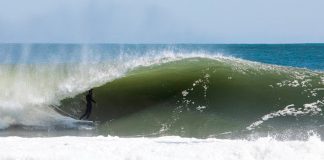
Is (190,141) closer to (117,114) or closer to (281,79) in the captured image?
(117,114)

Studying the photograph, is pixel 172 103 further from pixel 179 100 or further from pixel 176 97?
pixel 176 97

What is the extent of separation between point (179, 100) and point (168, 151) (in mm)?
6997

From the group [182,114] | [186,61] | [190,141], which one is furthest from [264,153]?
[186,61]

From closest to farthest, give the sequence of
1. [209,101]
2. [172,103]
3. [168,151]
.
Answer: [168,151] → [209,101] → [172,103]

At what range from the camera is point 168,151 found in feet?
30.2

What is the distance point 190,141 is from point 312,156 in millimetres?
2195

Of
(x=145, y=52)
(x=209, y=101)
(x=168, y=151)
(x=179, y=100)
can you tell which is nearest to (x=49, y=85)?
(x=179, y=100)

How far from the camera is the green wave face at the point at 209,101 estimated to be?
14.2 metres

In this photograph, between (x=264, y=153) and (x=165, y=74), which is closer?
(x=264, y=153)

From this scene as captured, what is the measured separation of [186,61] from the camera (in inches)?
833

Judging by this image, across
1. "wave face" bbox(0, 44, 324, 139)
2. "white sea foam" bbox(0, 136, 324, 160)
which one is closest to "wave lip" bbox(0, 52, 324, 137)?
"wave face" bbox(0, 44, 324, 139)

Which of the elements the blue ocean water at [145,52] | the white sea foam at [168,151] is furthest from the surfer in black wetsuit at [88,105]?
the blue ocean water at [145,52]

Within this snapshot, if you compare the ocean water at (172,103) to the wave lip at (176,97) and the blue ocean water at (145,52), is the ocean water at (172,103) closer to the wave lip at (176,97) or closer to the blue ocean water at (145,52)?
the wave lip at (176,97)

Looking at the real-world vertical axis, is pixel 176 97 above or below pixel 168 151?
below
